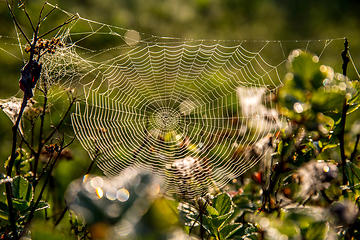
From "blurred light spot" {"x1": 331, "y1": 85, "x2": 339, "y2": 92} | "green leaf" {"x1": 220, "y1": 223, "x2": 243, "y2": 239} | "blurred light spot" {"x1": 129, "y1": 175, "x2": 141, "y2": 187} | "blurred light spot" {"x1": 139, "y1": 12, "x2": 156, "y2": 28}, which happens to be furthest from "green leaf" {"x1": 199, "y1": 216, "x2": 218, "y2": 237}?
"blurred light spot" {"x1": 139, "y1": 12, "x2": 156, "y2": 28}

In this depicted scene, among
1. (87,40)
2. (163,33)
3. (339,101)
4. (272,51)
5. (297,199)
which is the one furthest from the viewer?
(163,33)

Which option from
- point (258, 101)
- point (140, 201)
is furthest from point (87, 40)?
point (140, 201)

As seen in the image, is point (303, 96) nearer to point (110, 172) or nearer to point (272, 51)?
point (110, 172)

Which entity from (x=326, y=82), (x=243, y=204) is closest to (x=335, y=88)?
(x=326, y=82)

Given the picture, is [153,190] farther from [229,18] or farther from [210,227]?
[229,18]

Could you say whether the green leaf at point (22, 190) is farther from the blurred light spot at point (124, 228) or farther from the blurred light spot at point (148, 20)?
the blurred light spot at point (148, 20)
